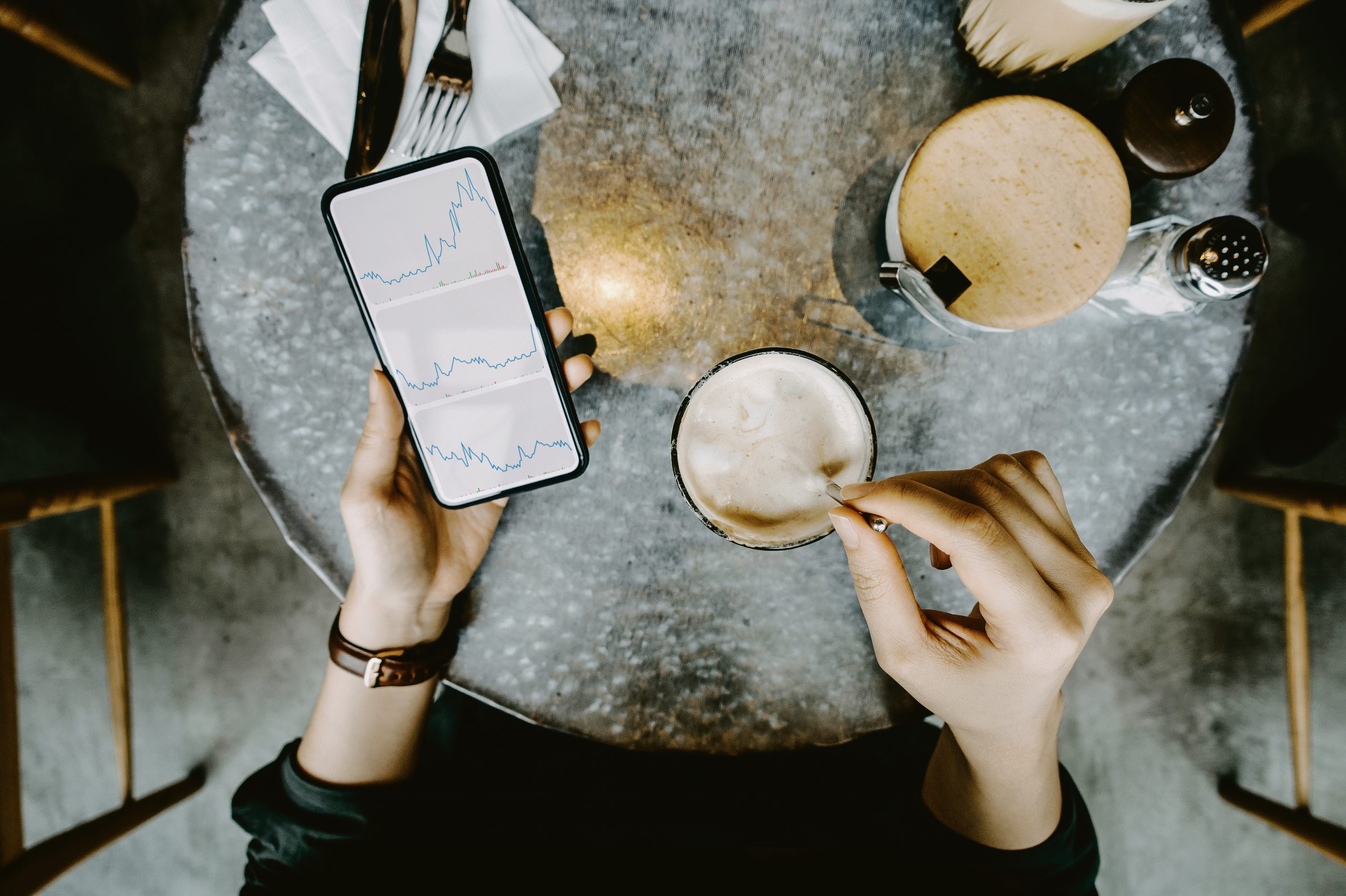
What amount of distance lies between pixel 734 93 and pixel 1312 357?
1.64 m

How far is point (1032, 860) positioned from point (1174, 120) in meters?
0.92

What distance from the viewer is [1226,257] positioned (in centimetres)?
70

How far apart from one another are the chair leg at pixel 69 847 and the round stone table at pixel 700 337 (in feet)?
1.83

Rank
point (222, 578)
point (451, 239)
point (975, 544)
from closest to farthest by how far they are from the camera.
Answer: point (975, 544)
point (451, 239)
point (222, 578)

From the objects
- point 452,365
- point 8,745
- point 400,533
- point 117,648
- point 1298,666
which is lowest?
point 117,648

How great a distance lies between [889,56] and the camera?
845 mm

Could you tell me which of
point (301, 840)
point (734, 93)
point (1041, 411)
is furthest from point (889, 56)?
point (301, 840)

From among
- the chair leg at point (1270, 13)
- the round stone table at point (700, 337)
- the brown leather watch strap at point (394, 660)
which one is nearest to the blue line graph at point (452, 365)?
the round stone table at point (700, 337)

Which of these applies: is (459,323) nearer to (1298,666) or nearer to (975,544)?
(975,544)

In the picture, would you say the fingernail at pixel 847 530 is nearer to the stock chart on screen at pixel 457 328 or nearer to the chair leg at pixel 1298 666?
the stock chart on screen at pixel 457 328

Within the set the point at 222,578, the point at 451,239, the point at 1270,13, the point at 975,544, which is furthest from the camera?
the point at 222,578

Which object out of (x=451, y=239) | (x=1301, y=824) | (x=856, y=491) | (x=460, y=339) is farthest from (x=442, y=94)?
(x=1301, y=824)

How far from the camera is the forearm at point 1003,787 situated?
818mm

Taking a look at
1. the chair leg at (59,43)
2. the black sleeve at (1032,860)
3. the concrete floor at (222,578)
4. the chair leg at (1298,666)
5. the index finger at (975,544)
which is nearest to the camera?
the index finger at (975,544)
